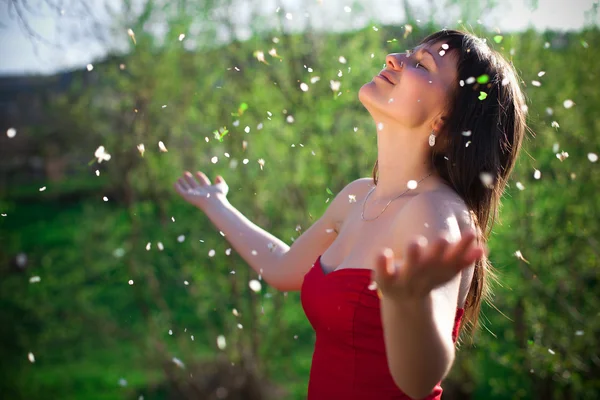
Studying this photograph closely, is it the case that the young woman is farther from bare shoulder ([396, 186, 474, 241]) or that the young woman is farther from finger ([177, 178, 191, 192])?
finger ([177, 178, 191, 192])

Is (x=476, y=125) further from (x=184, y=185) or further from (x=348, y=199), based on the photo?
(x=184, y=185)

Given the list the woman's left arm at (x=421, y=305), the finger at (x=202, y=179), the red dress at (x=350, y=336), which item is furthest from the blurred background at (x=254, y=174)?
the woman's left arm at (x=421, y=305)

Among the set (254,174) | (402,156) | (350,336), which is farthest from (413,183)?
(254,174)

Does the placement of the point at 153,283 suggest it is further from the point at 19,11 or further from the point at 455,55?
the point at 455,55

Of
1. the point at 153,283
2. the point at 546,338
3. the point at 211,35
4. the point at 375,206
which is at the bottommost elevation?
the point at 153,283

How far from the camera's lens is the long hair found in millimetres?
1931

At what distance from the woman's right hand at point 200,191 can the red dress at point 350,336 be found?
71 cm

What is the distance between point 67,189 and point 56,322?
238 cm

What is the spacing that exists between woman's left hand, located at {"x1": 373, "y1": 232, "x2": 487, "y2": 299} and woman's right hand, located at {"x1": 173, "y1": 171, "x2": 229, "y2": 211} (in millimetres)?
1354

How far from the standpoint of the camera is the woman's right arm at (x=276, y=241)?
2.35 m

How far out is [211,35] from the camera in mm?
4938

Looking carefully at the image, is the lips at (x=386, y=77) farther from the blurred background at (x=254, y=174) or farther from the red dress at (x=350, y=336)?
the blurred background at (x=254, y=174)

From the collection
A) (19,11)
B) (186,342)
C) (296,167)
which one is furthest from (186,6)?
(186,342)

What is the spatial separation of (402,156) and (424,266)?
81cm
